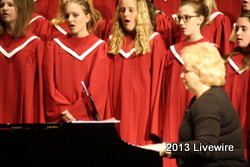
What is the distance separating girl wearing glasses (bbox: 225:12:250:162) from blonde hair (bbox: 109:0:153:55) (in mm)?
744

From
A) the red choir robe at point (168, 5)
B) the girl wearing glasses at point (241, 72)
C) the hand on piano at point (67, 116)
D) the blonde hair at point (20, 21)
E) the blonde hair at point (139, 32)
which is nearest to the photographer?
the girl wearing glasses at point (241, 72)

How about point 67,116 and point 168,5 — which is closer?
point 67,116

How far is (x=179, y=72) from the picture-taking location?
4.64 m

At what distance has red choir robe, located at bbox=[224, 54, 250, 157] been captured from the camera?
177 inches

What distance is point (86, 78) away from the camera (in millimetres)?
4672

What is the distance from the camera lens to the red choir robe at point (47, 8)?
5.46 m

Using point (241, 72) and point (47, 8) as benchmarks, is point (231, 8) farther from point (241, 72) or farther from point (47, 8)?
point (47, 8)

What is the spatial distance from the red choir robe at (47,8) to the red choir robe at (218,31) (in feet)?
4.55

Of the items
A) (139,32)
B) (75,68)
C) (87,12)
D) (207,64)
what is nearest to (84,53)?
(75,68)

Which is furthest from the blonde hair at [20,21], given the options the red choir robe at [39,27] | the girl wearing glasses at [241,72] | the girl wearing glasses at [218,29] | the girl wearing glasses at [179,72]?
the girl wearing glasses at [241,72]

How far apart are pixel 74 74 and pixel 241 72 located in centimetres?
146

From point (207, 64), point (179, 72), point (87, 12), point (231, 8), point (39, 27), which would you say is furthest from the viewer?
point (231, 8)

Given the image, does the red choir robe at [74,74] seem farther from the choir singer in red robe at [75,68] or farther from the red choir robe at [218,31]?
the red choir robe at [218,31]

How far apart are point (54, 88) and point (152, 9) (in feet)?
3.90
